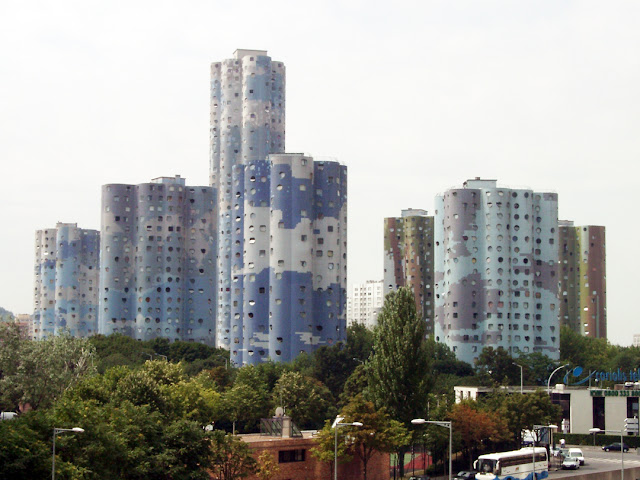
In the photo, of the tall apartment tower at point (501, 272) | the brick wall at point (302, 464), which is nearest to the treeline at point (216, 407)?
the brick wall at point (302, 464)

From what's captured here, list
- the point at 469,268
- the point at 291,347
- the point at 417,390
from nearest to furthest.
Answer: the point at 417,390
the point at 291,347
the point at 469,268

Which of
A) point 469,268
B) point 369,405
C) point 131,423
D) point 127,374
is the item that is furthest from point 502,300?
point 131,423

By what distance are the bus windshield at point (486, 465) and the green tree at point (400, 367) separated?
891cm

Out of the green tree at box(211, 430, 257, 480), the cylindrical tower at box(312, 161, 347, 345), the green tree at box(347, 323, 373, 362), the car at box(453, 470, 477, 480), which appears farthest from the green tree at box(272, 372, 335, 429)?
the green tree at box(211, 430, 257, 480)

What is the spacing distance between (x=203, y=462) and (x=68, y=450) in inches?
467

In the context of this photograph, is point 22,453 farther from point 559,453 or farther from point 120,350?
point 120,350

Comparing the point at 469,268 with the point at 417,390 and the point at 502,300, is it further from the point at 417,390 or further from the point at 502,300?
the point at 417,390

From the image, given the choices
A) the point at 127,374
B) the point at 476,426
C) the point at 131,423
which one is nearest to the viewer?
the point at 131,423

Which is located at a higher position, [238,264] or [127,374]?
[238,264]

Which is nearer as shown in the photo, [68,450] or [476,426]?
[68,450]

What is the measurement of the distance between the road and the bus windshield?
926 cm

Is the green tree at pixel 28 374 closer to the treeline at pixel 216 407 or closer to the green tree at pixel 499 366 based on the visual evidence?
the treeline at pixel 216 407

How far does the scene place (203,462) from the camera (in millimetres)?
66500

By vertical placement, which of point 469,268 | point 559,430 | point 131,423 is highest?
point 469,268
